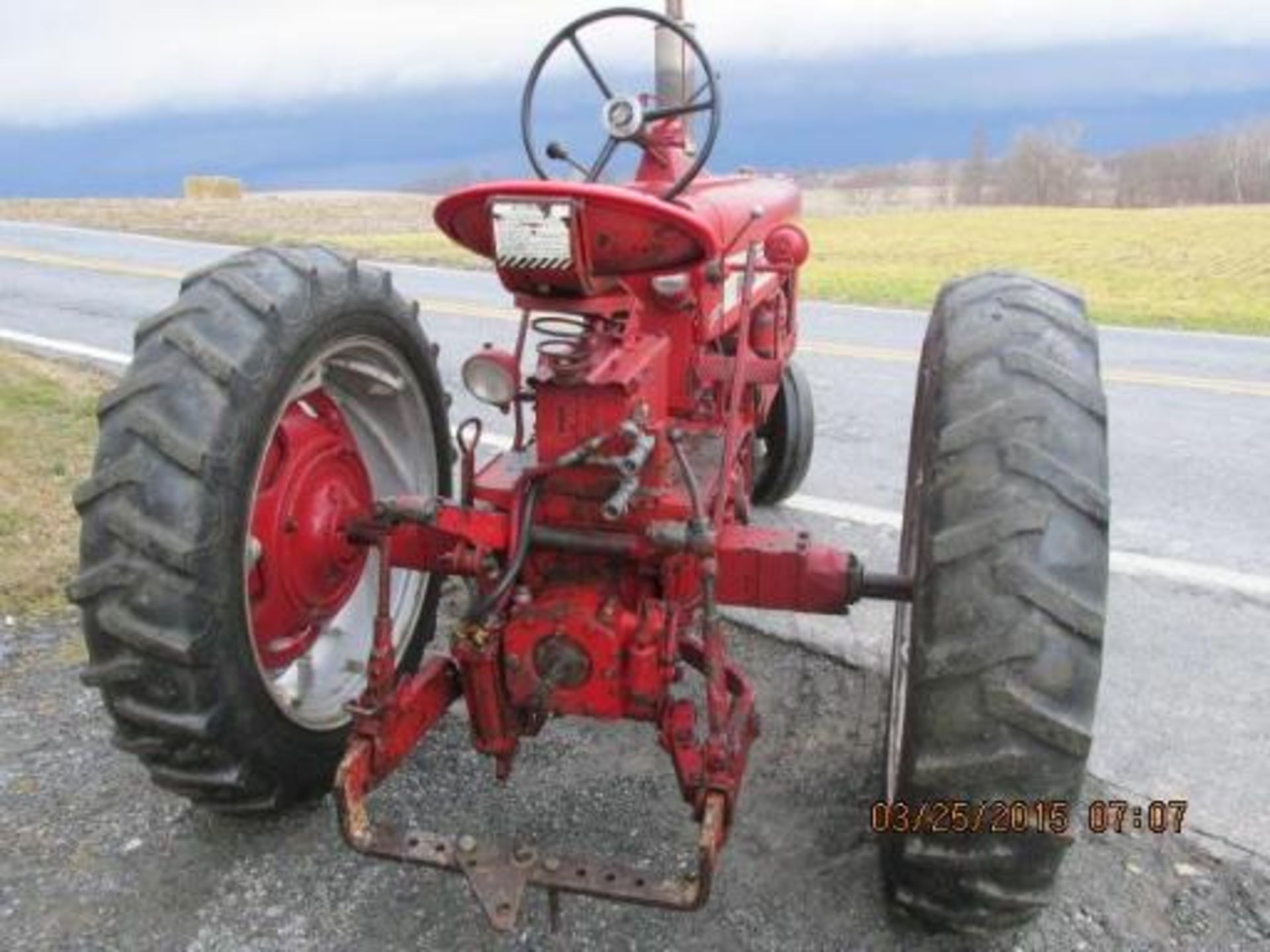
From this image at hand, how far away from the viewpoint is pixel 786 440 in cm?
559

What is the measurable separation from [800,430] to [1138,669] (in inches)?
73.9

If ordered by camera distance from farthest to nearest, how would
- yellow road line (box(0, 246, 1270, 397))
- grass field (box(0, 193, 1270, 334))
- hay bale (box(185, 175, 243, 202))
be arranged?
hay bale (box(185, 175, 243, 202)) < grass field (box(0, 193, 1270, 334)) < yellow road line (box(0, 246, 1270, 397))

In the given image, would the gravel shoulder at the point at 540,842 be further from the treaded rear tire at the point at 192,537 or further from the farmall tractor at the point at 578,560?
the treaded rear tire at the point at 192,537

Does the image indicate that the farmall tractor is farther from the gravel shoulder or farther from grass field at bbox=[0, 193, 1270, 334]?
grass field at bbox=[0, 193, 1270, 334]

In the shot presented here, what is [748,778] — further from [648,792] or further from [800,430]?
[800,430]

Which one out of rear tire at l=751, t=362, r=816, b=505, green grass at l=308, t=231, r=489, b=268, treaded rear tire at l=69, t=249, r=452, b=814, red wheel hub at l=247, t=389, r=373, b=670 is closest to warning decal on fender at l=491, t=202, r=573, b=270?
treaded rear tire at l=69, t=249, r=452, b=814

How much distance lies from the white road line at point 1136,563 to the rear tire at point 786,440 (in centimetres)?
16

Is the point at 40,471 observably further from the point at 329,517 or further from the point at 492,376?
the point at 492,376

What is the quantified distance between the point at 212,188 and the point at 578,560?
3290 cm

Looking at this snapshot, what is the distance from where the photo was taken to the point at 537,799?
3.38 meters

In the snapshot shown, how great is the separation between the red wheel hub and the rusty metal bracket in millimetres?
737

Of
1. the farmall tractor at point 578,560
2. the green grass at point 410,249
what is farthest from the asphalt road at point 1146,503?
the green grass at point 410,249

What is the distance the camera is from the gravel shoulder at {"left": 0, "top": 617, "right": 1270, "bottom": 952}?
287 centimetres

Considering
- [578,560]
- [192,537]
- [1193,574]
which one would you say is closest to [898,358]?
[1193,574]
